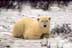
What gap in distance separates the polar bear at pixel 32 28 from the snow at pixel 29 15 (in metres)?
0.23

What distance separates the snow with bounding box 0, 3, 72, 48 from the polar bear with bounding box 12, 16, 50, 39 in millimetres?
232

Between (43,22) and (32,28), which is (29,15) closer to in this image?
(32,28)

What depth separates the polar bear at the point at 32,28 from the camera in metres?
6.63

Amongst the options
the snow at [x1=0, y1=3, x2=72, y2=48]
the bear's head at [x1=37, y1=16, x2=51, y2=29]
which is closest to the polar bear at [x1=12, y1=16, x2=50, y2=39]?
the bear's head at [x1=37, y1=16, x2=51, y2=29]

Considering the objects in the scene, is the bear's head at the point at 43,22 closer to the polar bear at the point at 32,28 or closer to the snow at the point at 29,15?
the polar bear at the point at 32,28

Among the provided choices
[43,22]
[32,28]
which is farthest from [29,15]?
[43,22]

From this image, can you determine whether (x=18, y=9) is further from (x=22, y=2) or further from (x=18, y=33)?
(x=18, y=33)

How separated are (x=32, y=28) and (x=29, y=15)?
9.51 ft

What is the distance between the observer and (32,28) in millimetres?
6855

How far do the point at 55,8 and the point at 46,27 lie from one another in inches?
165

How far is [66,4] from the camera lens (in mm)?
11336

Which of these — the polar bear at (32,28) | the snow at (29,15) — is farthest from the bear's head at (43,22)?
the snow at (29,15)

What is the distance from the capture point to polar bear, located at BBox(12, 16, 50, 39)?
663 cm

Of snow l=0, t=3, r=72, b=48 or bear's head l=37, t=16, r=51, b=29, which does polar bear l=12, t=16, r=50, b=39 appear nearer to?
bear's head l=37, t=16, r=51, b=29
